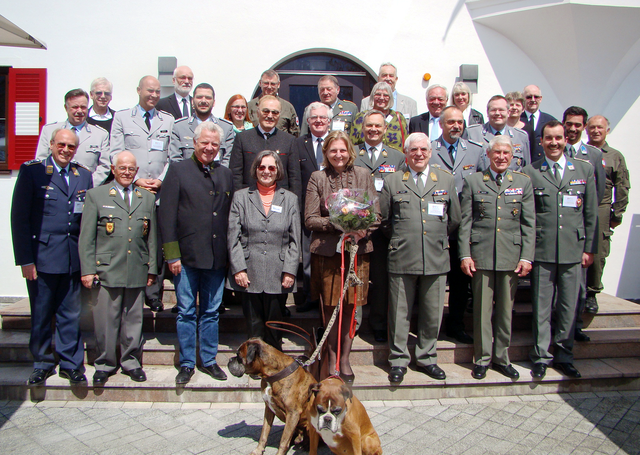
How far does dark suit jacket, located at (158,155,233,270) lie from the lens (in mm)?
4012

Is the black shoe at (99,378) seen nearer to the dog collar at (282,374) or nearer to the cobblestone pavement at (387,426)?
the cobblestone pavement at (387,426)

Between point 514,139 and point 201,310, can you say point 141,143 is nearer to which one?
point 201,310

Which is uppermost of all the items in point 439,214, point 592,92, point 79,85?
point 592,92

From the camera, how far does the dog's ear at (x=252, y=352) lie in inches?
118

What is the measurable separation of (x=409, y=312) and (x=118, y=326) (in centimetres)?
256

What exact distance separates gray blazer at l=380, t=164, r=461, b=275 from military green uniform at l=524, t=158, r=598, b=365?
2.86 ft

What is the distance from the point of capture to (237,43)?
697 cm

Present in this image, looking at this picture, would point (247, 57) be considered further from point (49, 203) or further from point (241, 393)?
point (241, 393)

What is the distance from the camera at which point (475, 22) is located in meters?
7.10

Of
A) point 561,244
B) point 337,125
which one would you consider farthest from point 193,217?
point 561,244

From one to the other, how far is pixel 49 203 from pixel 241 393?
231 centimetres

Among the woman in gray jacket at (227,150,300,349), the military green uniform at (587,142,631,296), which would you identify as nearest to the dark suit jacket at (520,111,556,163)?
Answer: the military green uniform at (587,142,631,296)

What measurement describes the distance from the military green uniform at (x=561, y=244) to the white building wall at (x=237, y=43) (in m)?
3.21

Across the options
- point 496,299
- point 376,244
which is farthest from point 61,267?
point 496,299
